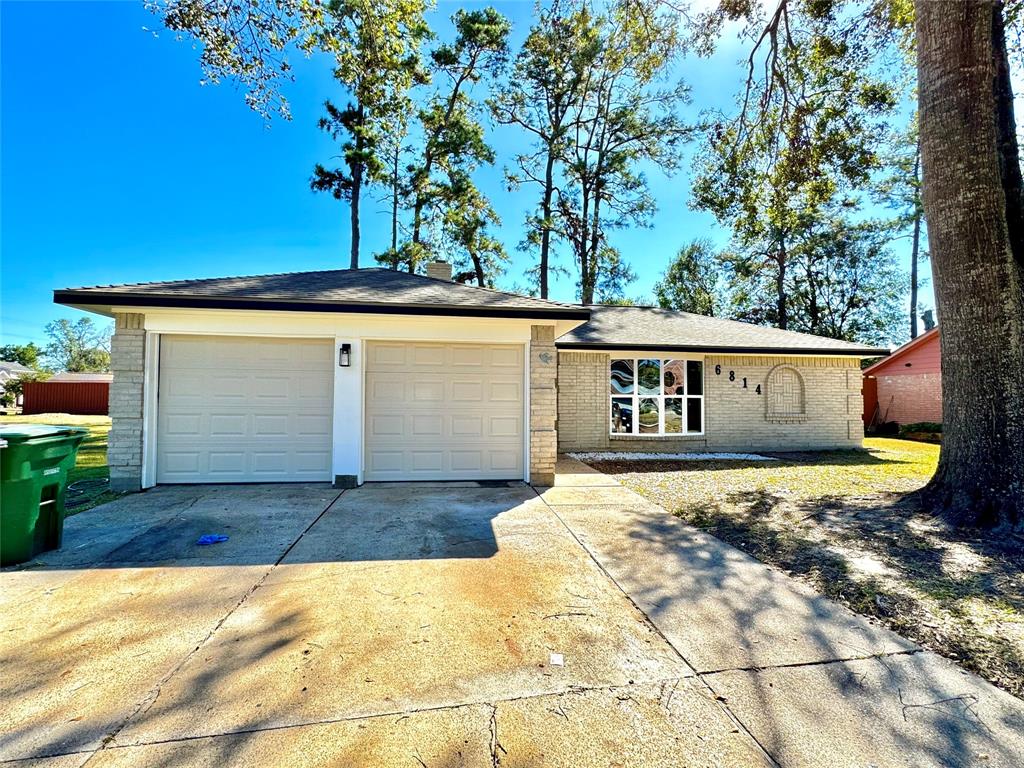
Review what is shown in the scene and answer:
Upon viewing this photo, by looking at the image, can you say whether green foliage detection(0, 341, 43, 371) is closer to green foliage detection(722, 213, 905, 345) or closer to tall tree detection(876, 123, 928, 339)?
green foliage detection(722, 213, 905, 345)

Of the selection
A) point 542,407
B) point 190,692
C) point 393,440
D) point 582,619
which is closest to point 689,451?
point 542,407

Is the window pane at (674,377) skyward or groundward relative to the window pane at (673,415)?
skyward

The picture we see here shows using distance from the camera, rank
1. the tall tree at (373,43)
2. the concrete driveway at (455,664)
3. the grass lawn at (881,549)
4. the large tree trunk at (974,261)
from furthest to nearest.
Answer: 1. the tall tree at (373,43)
2. the large tree trunk at (974,261)
3. the grass lawn at (881,549)
4. the concrete driveway at (455,664)

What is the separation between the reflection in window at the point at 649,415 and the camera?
11.6m

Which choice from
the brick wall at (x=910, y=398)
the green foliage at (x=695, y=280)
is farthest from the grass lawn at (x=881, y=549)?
the green foliage at (x=695, y=280)

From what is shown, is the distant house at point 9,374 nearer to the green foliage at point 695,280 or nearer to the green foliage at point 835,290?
the green foliage at point 695,280

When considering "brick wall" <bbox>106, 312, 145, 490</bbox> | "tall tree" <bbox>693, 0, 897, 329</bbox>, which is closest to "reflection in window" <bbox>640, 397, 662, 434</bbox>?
"tall tree" <bbox>693, 0, 897, 329</bbox>

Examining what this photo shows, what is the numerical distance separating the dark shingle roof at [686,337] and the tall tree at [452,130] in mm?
9535

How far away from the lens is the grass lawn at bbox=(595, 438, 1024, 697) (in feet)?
9.71

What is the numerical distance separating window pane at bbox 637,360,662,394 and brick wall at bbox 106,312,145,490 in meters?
9.95

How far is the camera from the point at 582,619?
10.1 ft

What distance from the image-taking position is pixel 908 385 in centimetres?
1727

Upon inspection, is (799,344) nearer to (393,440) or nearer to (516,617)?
(393,440)

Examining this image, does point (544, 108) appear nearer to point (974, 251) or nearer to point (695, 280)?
point (695, 280)
